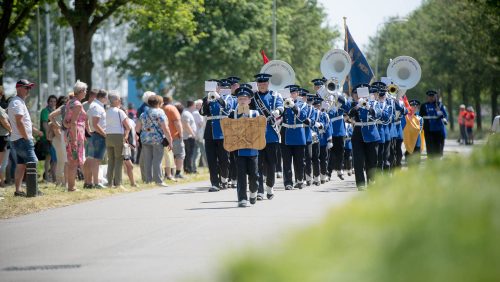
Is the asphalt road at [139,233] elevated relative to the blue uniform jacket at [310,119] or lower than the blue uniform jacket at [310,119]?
lower

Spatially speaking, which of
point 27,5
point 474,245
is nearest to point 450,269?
point 474,245

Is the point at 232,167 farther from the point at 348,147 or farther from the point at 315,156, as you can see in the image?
the point at 348,147

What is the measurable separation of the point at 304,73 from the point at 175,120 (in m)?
43.8

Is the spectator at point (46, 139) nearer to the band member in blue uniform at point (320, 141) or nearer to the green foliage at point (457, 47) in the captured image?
the band member in blue uniform at point (320, 141)

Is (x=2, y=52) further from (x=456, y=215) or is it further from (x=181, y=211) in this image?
(x=456, y=215)

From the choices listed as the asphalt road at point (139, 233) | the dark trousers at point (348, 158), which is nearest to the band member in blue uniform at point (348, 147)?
the dark trousers at point (348, 158)

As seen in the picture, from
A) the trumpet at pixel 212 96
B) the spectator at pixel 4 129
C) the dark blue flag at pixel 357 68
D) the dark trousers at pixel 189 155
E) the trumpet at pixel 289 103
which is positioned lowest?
the dark trousers at pixel 189 155

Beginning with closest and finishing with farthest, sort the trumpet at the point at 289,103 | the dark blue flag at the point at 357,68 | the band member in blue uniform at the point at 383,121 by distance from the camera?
the trumpet at the point at 289,103, the band member in blue uniform at the point at 383,121, the dark blue flag at the point at 357,68

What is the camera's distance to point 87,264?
31.1ft

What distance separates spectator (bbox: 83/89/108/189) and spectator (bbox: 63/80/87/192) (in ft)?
2.56

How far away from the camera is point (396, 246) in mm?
2982

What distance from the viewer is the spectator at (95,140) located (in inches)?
789

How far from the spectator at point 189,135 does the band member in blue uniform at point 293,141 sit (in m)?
5.41

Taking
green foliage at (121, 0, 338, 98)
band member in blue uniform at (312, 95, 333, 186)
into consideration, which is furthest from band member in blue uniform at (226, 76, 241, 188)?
green foliage at (121, 0, 338, 98)
